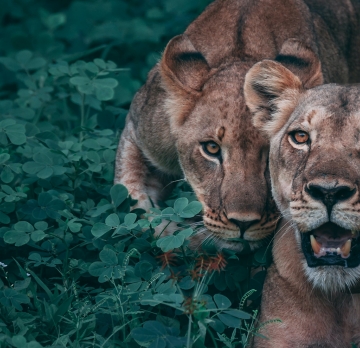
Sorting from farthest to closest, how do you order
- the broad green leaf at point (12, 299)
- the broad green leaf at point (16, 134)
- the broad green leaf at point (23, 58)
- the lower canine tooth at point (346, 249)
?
the broad green leaf at point (23, 58), the broad green leaf at point (16, 134), the broad green leaf at point (12, 299), the lower canine tooth at point (346, 249)

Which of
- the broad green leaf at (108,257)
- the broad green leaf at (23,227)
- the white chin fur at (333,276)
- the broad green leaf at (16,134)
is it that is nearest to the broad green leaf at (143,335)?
the broad green leaf at (108,257)

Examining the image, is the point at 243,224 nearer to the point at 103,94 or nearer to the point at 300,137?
the point at 300,137

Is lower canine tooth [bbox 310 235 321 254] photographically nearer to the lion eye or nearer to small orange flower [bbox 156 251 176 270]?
small orange flower [bbox 156 251 176 270]

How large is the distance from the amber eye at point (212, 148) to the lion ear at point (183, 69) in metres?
0.34

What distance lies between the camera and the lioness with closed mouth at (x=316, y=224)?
2.67m

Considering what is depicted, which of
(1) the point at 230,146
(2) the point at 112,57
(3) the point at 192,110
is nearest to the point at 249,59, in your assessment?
(3) the point at 192,110

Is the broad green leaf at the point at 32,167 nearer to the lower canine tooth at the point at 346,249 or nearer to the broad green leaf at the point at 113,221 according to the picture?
the broad green leaf at the point at 113,221

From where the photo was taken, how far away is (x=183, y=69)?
390 cm

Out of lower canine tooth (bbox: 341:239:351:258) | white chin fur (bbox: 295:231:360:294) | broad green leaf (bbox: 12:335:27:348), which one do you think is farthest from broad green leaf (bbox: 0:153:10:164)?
lower canine tooth (bbox: 341:239:351:258)

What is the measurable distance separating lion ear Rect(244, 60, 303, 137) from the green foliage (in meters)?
0.49

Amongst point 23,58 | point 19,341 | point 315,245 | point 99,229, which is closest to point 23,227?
point 99,229

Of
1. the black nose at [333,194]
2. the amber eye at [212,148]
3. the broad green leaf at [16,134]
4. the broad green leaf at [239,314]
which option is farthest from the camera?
the broad green leaf at [16,134]

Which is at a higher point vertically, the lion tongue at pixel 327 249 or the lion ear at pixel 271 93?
the lion ear at pixel 271 93

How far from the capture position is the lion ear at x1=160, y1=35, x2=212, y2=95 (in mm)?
3846
